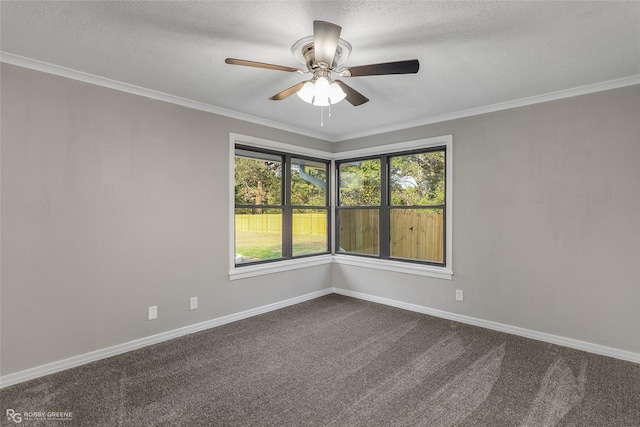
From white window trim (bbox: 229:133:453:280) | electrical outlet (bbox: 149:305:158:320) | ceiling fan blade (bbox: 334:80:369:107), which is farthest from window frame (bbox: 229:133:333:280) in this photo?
ceiling fan blade (bbox: 334:80:369:107)

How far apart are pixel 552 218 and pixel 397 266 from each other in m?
1.81

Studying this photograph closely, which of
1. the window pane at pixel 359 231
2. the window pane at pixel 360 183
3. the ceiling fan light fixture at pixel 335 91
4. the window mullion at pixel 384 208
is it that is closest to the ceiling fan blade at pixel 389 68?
the ceiling fan light fixture at pixel 335 91

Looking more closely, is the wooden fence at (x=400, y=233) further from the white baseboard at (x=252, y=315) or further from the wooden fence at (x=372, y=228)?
the white baseboard at (x=252, y=315)

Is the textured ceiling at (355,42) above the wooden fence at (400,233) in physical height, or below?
above

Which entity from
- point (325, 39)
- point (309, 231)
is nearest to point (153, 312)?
point (309, 231)

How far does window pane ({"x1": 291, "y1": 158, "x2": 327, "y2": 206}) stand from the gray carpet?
2.01 m

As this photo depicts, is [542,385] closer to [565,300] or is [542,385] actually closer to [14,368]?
[565,300]

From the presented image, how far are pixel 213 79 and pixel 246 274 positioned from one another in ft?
7.18

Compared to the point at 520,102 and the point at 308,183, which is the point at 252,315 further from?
the point at 520,102

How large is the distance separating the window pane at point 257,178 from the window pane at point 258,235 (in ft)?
0.50

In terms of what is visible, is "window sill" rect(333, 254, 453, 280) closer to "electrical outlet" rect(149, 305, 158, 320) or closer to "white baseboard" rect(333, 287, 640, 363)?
"white baseboard" rect(333, 287, 640, 363)

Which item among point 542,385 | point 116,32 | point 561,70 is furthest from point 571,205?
point 116,32

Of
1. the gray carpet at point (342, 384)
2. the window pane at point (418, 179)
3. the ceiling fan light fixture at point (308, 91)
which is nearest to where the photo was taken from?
the gray carpet at point (342, 384)

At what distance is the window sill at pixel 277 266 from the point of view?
151 inches
